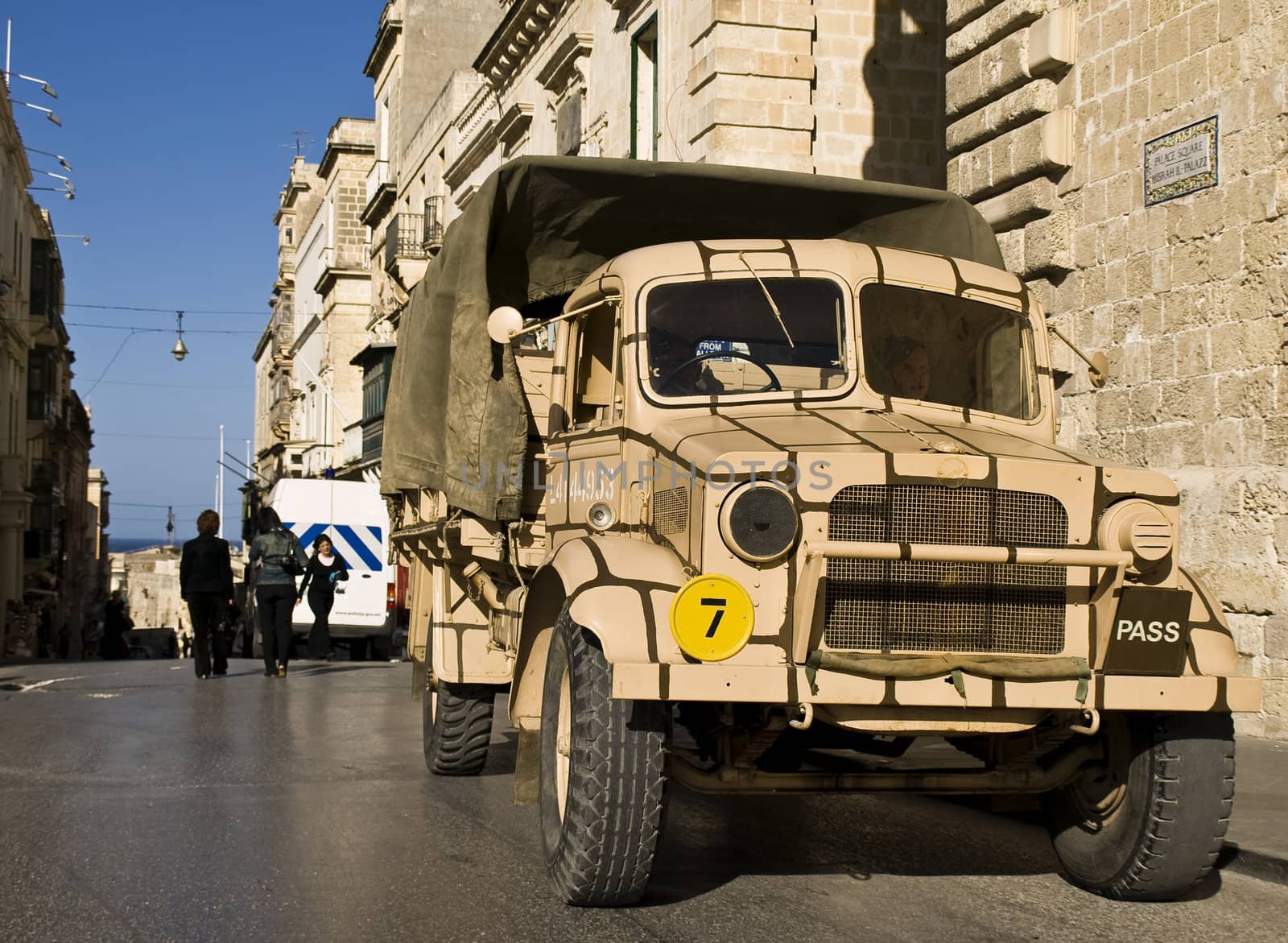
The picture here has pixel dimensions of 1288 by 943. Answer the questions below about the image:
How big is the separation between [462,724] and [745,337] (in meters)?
3.08

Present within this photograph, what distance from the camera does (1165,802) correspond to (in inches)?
220

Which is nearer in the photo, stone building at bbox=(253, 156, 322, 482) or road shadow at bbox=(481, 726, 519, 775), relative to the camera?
road shadow at bbox=(481, 726, 519, 775)

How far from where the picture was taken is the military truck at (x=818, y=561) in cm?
523

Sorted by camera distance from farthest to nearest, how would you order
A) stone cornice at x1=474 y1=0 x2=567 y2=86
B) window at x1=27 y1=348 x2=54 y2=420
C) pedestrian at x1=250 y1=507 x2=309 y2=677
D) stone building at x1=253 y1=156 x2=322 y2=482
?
stone building at x1=253 y1=156 x2=322 y2=482, window at x1=27 y1=348 x2=54 y2=420, stone cornice at x1=474 y1=0 x2=567 y2=86, pedestrian at x1=250 y1=507 x2=309 y2=677

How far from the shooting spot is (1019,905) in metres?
5.75

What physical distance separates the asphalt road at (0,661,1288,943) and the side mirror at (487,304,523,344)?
2.10 metres

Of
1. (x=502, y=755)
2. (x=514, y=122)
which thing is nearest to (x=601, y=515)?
(x=502, y=755)

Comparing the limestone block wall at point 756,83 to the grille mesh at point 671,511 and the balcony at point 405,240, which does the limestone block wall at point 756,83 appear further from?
the balcony at point 405,240

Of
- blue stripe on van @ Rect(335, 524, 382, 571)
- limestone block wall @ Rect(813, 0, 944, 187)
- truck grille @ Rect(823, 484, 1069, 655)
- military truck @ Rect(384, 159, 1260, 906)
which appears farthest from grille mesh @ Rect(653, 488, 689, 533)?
blue stripe on van @ Rect(335, 524, 382, 571)

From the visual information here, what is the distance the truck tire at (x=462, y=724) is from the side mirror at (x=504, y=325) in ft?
7.93

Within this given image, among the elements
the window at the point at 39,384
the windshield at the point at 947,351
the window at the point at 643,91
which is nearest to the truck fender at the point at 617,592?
the windshield at the point at 947,351

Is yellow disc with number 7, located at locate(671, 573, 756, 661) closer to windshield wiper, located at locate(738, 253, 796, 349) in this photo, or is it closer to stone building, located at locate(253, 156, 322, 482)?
windshield wiper, located at locate(738, 253, 796, 349)

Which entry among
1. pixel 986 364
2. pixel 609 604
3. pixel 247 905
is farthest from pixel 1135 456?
pixel 247 905

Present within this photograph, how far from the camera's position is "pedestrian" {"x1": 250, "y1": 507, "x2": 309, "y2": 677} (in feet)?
54.1
